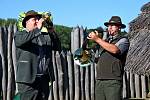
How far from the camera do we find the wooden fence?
11.1 meters

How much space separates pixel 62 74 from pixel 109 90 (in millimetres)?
5303

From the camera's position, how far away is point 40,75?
19.7 ft

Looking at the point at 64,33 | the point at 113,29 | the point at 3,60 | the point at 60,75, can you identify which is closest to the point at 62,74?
the point at 60,75

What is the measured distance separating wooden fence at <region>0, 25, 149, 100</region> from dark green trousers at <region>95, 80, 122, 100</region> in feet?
16.1

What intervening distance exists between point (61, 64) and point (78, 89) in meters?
0.76

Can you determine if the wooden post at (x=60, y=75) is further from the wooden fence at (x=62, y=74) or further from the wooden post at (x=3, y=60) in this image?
the wooden post at (x=3, y=60)

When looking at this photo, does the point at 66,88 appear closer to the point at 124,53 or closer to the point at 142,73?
the point at 142,73

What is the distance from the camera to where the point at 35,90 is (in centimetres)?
595

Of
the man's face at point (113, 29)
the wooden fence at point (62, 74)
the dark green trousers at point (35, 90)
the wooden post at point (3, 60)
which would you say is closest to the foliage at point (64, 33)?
the wooden fence at point (62, 74)

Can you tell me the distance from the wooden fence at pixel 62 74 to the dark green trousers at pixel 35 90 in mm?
5121

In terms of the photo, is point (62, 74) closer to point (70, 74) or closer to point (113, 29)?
point (70, 74)

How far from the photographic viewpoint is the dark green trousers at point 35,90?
591 cm

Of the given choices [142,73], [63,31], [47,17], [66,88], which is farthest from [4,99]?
[63,31]

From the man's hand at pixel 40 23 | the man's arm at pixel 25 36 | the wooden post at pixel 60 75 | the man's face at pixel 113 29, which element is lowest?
the wooden post at pixel 60 75
